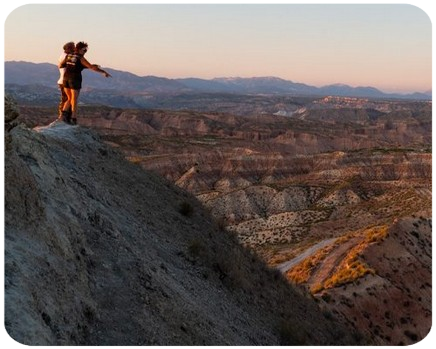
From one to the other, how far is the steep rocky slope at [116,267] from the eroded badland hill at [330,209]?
8.82 ft

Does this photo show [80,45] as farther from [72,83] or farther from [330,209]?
[330,209]

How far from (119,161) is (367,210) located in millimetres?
55045

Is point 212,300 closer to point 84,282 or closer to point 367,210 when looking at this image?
point 84,282

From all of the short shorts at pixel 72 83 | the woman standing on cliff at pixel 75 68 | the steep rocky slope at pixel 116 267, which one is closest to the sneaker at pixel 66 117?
the steep rocky slope at pixel 116 267

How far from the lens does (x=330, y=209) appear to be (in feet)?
224

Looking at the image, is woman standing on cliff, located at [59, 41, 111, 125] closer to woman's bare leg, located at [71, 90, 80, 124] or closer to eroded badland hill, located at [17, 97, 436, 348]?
woman's bare leg, located at [71, 90, 80, 124]

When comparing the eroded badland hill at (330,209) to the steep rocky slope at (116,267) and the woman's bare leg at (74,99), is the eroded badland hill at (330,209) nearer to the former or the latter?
the steep rocky slope at (116,267)

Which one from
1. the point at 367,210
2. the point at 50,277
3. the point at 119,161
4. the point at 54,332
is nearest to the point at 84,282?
the point at 50,277

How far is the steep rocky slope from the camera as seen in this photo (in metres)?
6.12

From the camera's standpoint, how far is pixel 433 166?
→ 91188mm

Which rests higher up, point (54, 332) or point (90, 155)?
point (90, 155)

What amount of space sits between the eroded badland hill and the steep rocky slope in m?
2.69

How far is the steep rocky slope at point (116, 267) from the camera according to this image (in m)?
6.12

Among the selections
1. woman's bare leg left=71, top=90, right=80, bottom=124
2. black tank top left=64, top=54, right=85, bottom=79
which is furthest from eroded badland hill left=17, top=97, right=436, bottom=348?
black tank top left=64, top=54, right=85, bottom=79
